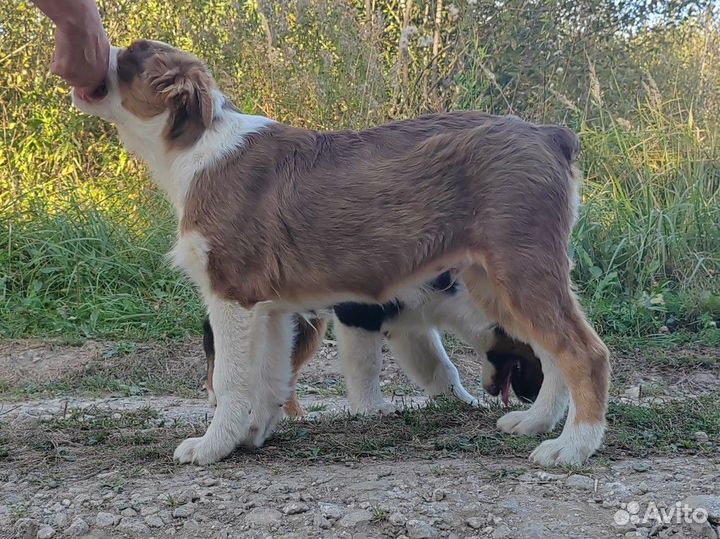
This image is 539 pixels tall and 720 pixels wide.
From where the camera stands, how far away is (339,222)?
3.60 metres

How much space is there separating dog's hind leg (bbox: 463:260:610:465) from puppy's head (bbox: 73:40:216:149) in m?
1.42

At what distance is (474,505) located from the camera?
113 inches

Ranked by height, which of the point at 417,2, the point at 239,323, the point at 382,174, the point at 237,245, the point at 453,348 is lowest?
the point at 453,348

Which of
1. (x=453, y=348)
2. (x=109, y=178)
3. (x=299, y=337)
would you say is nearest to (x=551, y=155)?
(x=299, y=337)

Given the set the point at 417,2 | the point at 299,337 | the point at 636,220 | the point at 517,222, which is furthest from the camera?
the point at 417,2

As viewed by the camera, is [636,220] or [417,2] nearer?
[636,220]

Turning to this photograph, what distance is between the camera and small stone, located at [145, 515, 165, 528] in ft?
9.38

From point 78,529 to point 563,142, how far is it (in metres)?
2.31

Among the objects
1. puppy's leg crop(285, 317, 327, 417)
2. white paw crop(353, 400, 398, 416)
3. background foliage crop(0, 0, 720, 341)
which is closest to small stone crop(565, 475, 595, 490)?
white paw crop(353, 400, 398, 416)

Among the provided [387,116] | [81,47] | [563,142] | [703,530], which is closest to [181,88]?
[81,47]

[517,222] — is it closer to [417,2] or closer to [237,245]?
[237,245]

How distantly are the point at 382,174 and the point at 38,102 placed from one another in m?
6.44

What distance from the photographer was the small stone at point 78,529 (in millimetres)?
2832

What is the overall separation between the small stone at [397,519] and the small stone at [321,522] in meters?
0.19
